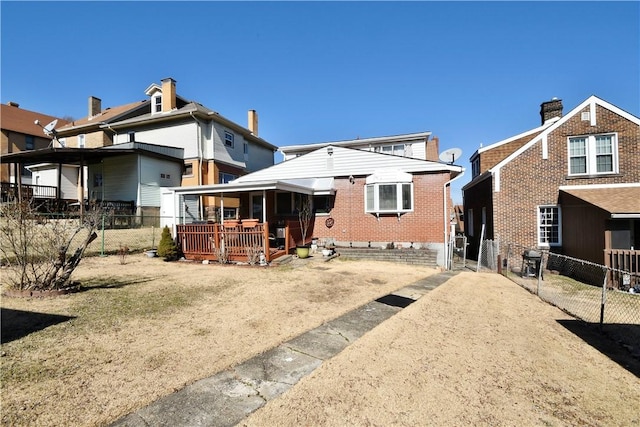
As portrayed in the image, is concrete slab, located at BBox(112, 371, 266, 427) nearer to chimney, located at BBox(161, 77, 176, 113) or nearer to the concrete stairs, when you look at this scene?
the concrete stairs

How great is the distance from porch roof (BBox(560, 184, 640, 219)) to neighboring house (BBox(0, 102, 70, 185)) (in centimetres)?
4128

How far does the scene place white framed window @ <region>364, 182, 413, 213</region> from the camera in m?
13.3

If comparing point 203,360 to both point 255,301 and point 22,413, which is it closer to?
point 22,413

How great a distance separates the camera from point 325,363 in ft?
12.1

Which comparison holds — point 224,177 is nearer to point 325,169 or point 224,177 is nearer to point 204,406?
point 325,169

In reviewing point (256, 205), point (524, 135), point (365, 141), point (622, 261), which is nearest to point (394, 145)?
point (365, 141)

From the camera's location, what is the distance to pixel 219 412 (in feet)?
8.84

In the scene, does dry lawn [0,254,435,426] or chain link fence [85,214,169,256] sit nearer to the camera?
dry lawn [0,254,435,426]

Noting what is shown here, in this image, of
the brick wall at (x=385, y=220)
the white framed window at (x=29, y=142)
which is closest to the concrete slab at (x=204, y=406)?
the brick wall at (x=385, y=220)

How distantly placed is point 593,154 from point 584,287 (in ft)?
20.4

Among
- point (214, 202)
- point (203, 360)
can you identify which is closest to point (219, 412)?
point (203, 360)

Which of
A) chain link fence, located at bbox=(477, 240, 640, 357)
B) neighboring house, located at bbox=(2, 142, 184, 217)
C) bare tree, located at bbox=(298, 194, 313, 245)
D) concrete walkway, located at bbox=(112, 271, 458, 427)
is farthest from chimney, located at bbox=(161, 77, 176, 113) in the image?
concrete walkway, located at bbox=(112, 271, 458, 427)

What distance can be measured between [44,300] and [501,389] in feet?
27.0

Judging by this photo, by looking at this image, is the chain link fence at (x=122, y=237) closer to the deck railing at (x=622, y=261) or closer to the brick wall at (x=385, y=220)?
the brick wall at (x=385, y=220)
